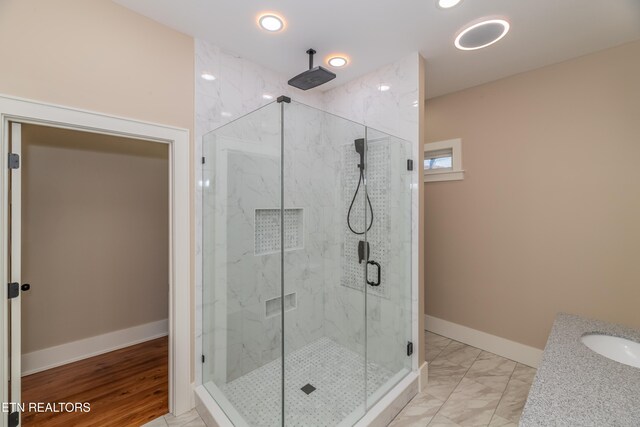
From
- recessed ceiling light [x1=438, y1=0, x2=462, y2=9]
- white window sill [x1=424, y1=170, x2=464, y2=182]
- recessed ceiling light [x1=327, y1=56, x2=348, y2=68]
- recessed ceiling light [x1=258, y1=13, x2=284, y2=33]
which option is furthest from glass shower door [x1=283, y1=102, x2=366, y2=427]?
white window sill [x1=424, y1=170, x2=464, y2=182]

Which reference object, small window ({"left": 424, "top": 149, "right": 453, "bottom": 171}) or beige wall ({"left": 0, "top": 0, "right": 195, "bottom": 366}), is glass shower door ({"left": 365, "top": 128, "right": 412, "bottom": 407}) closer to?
small window ({"left": 424, "top": 149, "right": 453, "bottom": 171})

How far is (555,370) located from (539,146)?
6.39 feet

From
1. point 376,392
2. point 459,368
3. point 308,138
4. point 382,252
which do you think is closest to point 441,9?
point 308,138

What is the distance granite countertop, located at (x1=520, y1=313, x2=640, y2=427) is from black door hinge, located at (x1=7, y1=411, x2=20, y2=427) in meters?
2.41

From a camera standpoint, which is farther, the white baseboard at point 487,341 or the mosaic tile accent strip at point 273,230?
the white baseboard at point 487,341

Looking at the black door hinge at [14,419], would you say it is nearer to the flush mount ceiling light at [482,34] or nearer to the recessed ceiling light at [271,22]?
the recessed ceiling light at [271,22]

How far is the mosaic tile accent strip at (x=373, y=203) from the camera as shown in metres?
2.23

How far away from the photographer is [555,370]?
120cm

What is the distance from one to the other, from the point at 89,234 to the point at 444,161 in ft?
12.4

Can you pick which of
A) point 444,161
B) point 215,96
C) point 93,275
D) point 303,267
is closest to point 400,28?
point 215,96

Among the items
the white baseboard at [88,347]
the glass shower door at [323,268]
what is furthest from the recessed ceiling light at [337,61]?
the white baseboard at [88,347]

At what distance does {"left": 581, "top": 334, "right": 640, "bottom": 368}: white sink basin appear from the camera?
4.84 ft

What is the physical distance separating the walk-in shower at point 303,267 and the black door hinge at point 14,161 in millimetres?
950

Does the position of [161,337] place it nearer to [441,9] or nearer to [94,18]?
[94,18]
